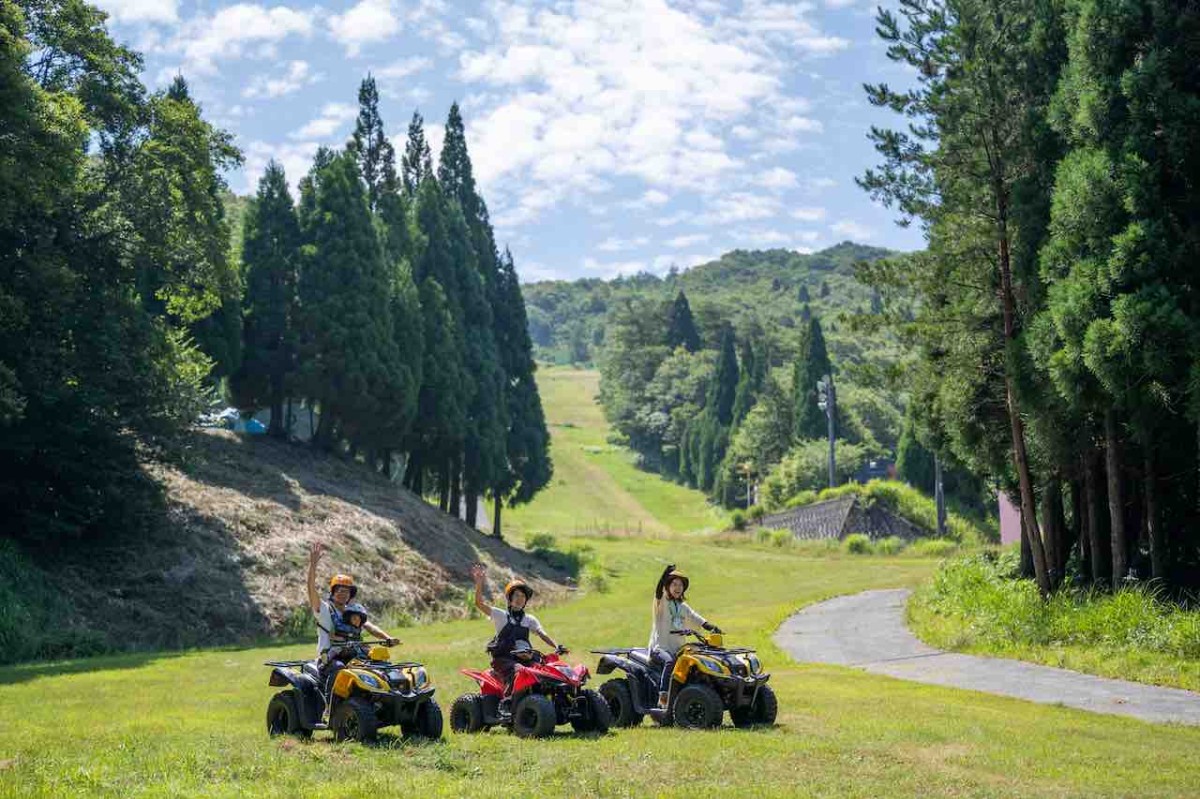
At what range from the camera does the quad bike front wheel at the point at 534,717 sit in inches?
449

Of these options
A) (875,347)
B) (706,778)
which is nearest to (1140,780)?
(706,778)

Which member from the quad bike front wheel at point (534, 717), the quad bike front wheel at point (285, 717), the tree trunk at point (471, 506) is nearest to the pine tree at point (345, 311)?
the tree trunk at point (471, 506)

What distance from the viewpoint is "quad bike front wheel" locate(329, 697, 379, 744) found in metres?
10.7

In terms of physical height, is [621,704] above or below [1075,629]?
above

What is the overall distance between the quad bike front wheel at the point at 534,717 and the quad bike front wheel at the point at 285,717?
1913 millimetres

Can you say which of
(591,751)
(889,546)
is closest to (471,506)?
(889,546)

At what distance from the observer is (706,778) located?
895 centimetres

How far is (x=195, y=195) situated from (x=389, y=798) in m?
24.7

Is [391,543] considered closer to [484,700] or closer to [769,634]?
[769,634]

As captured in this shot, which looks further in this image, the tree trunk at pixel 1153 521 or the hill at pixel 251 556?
the hill at pixel 251 556

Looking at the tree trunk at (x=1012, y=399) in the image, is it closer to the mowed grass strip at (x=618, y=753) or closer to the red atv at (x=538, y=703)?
the mowed grass strip at (x=618, y=753)

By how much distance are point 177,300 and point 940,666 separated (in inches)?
832

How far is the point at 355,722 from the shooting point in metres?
10.8

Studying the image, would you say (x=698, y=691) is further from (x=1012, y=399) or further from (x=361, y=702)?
(x=1012, y=399)
